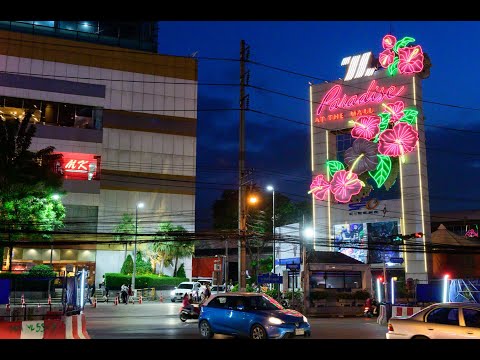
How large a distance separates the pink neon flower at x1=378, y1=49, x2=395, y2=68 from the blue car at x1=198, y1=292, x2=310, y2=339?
111ft

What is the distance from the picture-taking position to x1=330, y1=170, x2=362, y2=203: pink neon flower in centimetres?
4569

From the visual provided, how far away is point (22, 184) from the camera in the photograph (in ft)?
109

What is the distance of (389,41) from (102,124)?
29.0 metres

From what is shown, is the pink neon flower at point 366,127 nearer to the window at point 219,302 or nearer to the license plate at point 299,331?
the window at point 219,302

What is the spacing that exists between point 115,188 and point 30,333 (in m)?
42.5

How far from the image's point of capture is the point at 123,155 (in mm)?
56750

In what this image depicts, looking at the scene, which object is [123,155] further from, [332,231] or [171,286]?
[332,231]

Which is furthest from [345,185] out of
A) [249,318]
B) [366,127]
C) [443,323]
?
[443,323]

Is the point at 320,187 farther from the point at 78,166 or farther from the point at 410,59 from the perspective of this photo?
the point at 78,166

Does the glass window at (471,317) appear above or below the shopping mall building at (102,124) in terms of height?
below

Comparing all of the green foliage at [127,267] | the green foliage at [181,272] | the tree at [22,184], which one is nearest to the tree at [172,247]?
the green foliage at [181,272]

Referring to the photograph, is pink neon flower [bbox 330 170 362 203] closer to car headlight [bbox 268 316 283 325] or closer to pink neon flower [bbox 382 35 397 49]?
pink neon flower [bbox 382 35 397 49]

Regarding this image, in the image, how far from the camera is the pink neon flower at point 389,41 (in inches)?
1850

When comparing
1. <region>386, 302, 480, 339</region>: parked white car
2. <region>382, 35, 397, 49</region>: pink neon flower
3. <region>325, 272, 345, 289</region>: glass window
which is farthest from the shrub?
<region>386, 302, 480, 339</region>: parked white car
